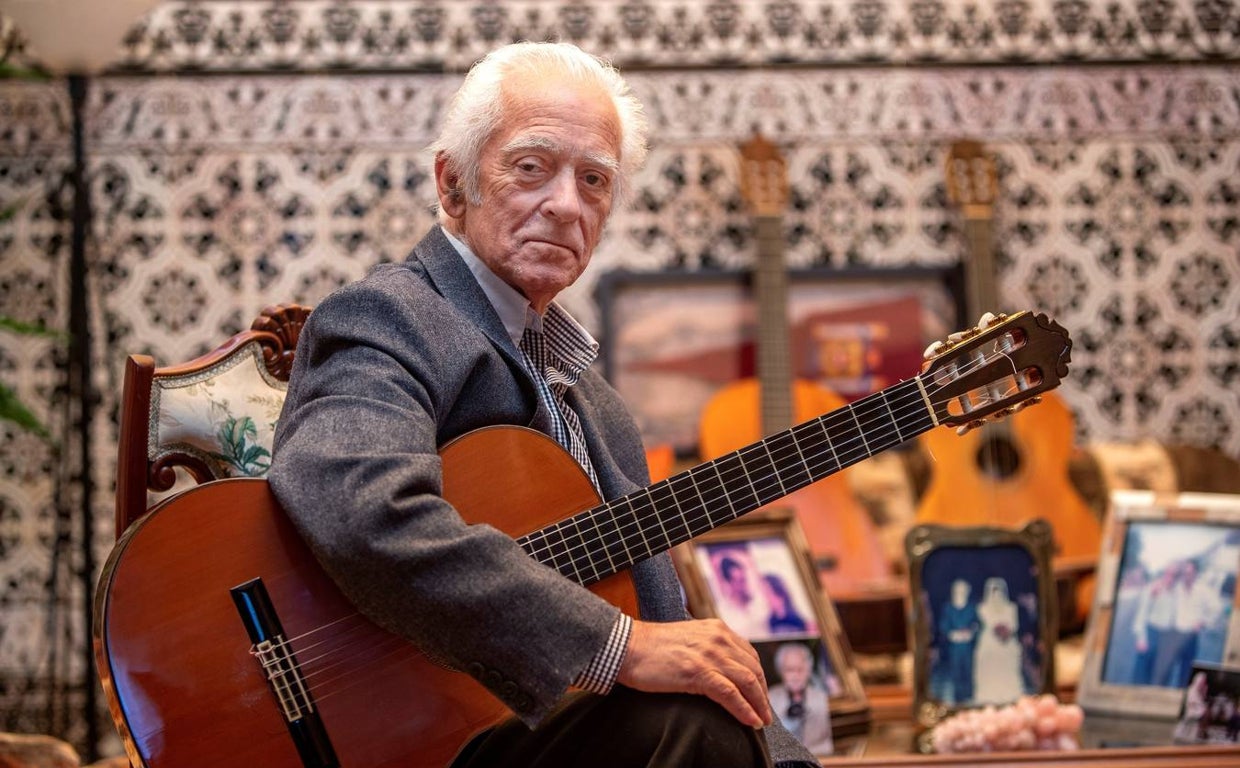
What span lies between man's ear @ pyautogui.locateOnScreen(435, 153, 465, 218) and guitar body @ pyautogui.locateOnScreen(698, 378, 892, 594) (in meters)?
1.55

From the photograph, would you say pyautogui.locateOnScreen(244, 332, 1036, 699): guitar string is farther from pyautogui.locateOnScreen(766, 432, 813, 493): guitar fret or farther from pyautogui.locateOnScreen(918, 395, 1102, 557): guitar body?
pyautogui.locateOnScreen(918, 395, 1102, 557): guitar body

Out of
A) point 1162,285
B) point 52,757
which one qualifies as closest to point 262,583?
point 52,757

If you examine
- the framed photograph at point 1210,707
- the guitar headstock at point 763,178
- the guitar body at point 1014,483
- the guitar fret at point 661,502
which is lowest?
the framed photograph at point 1210,707

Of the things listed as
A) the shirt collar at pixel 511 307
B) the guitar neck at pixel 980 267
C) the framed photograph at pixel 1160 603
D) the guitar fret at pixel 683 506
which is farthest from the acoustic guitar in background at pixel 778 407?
the guitar fret at pixel 683 506

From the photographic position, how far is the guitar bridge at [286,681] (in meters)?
1.39

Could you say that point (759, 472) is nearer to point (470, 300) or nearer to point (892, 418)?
point (892, 418)

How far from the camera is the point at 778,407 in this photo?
3369 millimetres

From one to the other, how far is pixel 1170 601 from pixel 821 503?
1.05 meters

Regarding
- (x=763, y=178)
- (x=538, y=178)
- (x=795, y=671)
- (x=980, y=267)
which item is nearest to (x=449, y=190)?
(x=538, y=178)

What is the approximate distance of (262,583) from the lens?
1.42 metres

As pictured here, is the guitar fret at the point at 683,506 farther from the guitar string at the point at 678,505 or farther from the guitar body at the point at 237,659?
the guitar body at the point at 237,659

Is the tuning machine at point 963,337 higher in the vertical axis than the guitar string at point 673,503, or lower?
higher

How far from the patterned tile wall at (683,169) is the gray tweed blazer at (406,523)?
2142 millimetres

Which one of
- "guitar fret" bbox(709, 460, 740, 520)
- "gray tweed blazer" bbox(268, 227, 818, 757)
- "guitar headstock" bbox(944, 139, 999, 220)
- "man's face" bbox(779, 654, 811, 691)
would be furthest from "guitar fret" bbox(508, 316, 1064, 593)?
"guitar headstock" bbox(944, 139, 999, 220)
